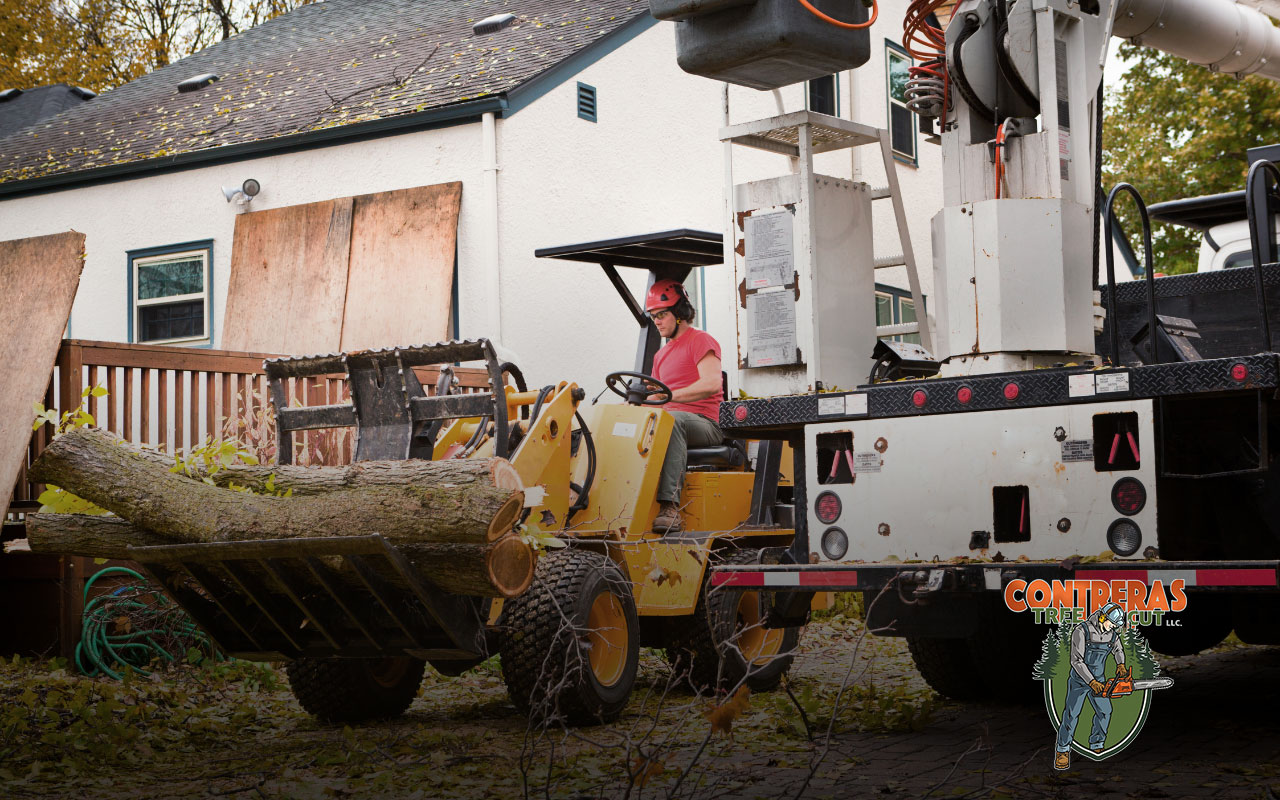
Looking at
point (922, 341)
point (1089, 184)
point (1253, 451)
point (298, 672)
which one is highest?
point (1089, 184)

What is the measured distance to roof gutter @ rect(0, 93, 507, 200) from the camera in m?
13.3

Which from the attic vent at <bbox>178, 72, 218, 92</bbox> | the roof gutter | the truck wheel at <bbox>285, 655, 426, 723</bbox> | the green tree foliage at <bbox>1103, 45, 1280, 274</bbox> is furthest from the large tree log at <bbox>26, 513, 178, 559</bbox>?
the green tree foliage at <bbox>1103, 45, 1280, 274</bbox>

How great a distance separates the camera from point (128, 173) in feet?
51.5

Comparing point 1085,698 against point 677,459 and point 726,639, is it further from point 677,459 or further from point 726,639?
point 677,459

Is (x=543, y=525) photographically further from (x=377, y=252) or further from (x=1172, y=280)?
(x=377, y=252)

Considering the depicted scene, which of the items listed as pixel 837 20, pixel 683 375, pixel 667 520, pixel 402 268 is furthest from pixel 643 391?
pixel 402 268

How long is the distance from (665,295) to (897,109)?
1090 cm

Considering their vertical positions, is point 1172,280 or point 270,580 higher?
point 1172,280

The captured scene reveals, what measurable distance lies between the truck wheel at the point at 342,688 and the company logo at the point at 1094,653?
307 cm

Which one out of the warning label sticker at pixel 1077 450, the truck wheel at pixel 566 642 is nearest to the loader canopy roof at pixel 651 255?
the truck wheel at pixel 566 642

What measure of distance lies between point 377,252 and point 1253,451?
30.3 ft

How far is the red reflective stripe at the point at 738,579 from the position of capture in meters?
6.18

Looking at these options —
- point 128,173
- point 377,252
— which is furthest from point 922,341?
point 128,173

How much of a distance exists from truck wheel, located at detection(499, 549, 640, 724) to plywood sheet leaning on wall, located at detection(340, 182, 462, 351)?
6106 millimetres
